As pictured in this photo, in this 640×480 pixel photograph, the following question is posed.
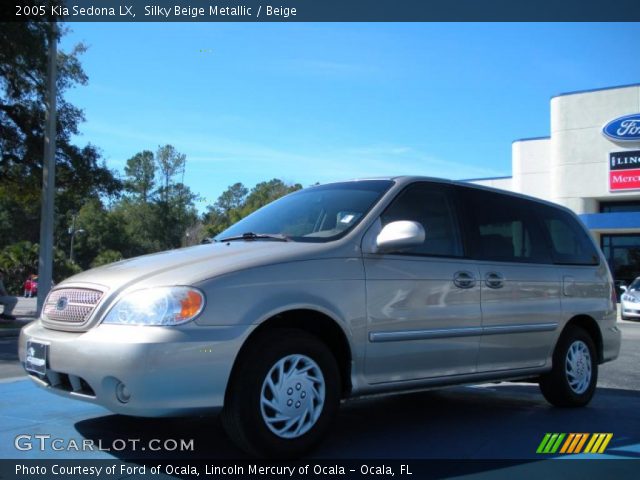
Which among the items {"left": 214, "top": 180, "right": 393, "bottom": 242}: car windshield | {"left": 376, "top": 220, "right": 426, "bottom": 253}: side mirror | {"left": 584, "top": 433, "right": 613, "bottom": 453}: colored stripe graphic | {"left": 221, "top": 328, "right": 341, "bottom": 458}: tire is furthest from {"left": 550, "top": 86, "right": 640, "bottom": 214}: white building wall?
{"left": 221, "top": 328, "right": 341, "bottom": 458}: tire

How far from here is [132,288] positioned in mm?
3695

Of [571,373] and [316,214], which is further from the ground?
[316,214]

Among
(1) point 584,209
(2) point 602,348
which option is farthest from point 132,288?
(1) point 584,209

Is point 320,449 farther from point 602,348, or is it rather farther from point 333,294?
point 602,348

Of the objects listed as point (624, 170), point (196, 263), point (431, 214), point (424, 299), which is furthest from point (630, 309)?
point (196, 263)

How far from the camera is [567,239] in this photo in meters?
6.23

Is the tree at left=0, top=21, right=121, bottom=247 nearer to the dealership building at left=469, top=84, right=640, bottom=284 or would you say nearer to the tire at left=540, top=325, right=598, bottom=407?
the tire at left=540, top=325, right=598, bottom=407

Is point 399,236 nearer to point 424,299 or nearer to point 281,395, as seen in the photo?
point 424,299

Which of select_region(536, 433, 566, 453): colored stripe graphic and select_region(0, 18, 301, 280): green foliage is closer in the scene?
select_region(536, 433, 566, 453): colored stripe graphic

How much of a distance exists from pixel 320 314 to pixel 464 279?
136 centimetres

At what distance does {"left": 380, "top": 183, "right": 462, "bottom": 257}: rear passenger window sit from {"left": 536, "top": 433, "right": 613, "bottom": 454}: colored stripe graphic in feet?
4.78

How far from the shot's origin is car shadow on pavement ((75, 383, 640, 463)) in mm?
4191

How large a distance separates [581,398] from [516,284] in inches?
55.3

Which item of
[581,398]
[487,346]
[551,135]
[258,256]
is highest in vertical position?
[551,135]
